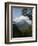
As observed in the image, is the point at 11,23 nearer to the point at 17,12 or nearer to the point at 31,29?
the point at 17,12

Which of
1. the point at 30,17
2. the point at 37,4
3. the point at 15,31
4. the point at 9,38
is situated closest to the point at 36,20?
the point at 30,17

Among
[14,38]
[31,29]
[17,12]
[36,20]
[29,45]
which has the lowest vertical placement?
[29,45]

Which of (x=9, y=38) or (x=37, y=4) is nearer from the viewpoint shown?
(x=9, y=38)

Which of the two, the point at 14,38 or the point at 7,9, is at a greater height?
the point at 7,9

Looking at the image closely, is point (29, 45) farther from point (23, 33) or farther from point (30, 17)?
point (30, 17)

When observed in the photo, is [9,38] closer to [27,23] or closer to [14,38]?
[14,38]

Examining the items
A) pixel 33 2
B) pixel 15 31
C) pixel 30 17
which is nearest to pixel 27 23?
pixel 30 17

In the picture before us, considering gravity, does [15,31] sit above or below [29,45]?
above

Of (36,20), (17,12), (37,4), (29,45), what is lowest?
(29,45)
